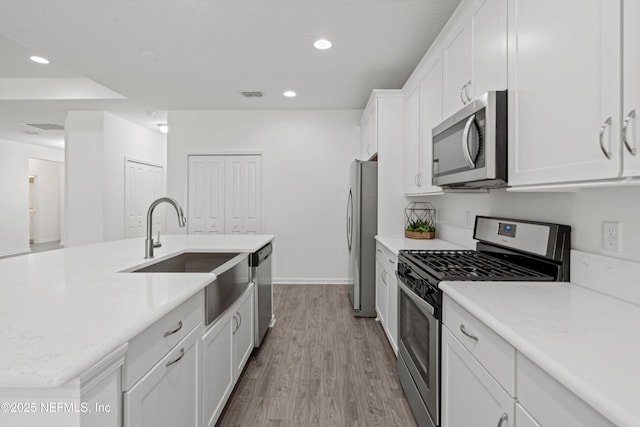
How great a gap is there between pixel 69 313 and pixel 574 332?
1.44 meters

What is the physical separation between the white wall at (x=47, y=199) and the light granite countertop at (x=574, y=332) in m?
11.4

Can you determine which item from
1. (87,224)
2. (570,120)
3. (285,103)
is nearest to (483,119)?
(570,120)

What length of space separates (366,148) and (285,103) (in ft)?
4.46

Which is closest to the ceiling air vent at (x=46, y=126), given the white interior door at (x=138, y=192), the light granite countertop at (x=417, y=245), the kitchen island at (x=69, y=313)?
the white interior door at (x=138, y=192)

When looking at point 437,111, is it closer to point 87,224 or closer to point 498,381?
point 498,381

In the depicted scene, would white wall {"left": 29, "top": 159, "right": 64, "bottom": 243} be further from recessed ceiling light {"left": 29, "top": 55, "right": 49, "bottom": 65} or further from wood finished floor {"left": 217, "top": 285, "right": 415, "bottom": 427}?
wood finished floor {"left": 217, "top": 285, "right": 415, "bottom": 427}

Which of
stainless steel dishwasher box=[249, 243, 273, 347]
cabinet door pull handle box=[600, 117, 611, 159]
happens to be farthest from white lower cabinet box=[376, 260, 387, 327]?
cabinet door pull handle box=[600, 117, 611, 159]

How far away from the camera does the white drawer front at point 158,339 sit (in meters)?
0.93

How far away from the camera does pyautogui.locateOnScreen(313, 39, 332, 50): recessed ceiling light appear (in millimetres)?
2865

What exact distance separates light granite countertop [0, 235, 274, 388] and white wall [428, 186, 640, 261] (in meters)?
1.64

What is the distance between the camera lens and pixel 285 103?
4.63m

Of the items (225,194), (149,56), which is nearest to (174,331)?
(149,56)

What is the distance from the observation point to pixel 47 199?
9594 millimetres

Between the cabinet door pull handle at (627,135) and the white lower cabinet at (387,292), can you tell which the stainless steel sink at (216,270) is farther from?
the cabinet door pull handle at (627,135)
